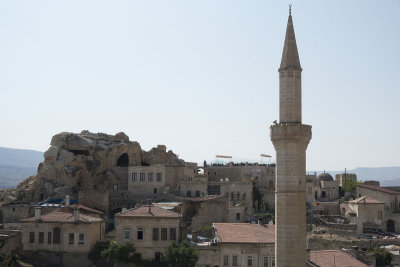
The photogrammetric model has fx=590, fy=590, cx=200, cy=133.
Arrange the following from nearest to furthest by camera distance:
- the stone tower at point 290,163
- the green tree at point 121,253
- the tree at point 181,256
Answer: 1. the stone tower at point 290,163
2. the tree at point 181,256
3. the green tree at point 121,253

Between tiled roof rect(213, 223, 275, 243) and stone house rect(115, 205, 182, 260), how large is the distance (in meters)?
3.24

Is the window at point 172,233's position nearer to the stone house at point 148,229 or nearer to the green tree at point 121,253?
the stone house at point 148,229

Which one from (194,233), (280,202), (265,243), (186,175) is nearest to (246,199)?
(186,175)

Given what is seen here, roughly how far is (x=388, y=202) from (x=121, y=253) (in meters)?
31.2

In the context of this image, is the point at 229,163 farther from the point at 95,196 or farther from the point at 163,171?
the point at 95,196

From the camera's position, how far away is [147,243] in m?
41.2

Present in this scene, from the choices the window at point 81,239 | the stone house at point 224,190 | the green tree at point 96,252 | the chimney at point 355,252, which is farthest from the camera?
the stone house at point 224,190

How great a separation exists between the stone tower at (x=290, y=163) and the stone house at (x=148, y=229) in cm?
1929

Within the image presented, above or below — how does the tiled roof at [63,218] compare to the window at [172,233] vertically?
above

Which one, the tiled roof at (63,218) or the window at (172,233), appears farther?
the tiled roof at (63,218)

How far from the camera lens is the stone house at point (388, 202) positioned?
5703 centimetres

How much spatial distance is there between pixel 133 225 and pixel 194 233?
15.7ft

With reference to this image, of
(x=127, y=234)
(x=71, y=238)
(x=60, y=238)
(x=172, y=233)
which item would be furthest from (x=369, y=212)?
(x=60, y=238)

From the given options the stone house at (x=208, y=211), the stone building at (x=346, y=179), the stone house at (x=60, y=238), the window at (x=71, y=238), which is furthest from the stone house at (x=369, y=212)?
the window at (x=71, y=238)
